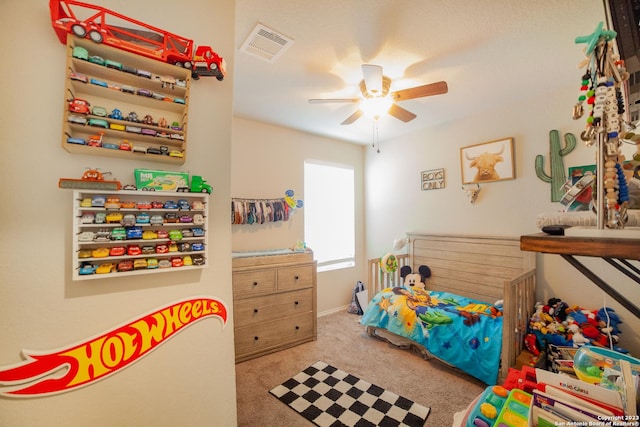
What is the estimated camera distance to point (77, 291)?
98 cm

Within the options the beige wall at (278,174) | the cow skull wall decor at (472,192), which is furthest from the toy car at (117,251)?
the cow skull wall decor at (472,192)

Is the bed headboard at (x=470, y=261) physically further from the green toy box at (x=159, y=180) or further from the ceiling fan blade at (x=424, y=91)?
the green toy box at (x=159, y=180)

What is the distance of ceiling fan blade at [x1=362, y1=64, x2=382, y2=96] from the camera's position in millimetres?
1663

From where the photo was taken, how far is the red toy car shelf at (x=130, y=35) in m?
0.91

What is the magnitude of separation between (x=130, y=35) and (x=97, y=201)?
A: 0.68 meters

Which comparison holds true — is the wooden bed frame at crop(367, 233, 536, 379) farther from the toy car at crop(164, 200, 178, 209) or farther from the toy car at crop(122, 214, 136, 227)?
the toy car at crop(122, 214, 136, 227)

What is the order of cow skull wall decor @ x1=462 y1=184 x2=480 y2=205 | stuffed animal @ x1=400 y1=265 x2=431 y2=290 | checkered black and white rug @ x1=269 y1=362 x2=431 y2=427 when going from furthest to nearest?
1. stuffed animal @ x1=400 y1=265 x2=431 y2=290
2. cow skull wall decor @ x1=462 y1=184 x2=480 y2=205
3. checkered black and white rug @ x1=269 y1=362 x2=431 y2=427

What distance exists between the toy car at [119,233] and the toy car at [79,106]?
0.47 metres

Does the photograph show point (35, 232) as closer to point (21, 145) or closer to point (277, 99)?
point (21, 145)

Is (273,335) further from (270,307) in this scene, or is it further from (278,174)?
(278,174)

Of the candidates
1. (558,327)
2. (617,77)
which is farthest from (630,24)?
(558,327)

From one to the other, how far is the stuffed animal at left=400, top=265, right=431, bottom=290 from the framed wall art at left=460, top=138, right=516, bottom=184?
1.22 meters

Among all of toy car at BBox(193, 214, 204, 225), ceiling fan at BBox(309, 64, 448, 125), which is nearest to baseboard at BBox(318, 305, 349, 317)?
ceiling fan at BBox(309, 64, 448, 125)

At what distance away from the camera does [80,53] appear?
939mm
